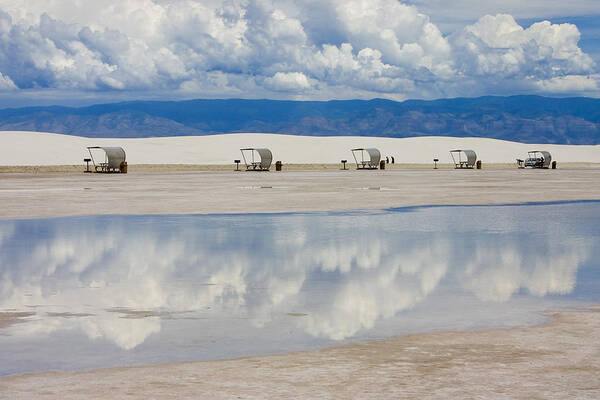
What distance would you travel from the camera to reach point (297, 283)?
11820 millimetres

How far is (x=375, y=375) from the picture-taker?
7.02 m

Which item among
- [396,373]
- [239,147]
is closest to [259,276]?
[396,373]

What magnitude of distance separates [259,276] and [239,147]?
104388 millimetres

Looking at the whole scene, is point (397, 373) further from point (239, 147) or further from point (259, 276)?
point (239, 147)

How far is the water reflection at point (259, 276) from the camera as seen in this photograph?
29.3ft

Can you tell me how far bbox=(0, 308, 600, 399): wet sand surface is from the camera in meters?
6.54

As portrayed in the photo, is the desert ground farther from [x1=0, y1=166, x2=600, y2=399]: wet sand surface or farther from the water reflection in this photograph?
the water reflection

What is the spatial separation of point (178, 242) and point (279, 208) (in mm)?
9853

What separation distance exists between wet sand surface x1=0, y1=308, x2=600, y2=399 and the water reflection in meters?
0.51

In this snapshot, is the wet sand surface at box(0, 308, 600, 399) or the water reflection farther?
the water reflection

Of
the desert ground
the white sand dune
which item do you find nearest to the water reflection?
the desert ground

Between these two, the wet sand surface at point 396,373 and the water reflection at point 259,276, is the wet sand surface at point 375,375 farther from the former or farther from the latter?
the water reflection at point 259,276

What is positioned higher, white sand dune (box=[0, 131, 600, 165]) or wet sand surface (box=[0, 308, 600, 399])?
wet sand surface (box=[0, 308, 600, 399])

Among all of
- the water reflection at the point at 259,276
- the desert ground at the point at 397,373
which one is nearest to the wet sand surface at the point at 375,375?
the desert ground at the point at 397,373
